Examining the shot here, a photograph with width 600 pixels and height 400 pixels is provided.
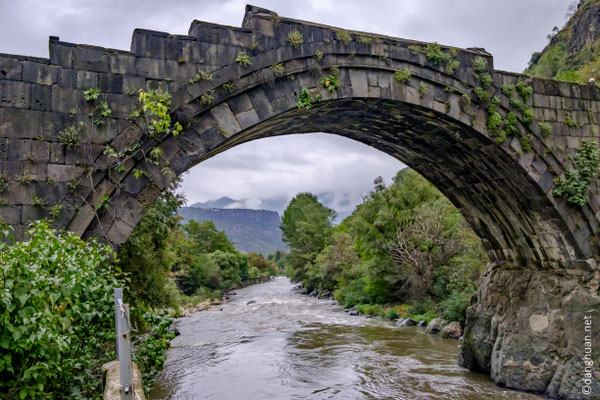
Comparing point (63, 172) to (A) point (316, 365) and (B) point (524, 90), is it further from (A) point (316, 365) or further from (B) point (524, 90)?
(A) point (316, 365)

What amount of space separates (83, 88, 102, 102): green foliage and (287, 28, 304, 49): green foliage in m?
2.81

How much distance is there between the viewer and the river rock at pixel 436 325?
16.7 meters

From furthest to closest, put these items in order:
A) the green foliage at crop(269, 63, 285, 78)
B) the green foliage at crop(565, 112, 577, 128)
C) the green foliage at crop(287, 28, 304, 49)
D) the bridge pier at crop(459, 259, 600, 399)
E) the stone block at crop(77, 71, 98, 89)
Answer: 1. the green foliage at crop(565, 112, 577, 128)
2. the bridge pier at crop(459, 259, 600, 399)
3. the green foliage at crop(287, 28, 304, 49)
4. the green foliage at crop(269, 63, 285, 78)
5. the stone block at crop(77, 71, 98, 89)

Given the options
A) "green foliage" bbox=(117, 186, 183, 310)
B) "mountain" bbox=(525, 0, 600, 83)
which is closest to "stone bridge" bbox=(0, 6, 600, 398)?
"green foliage" bbox=(117, 186, 183, 310)

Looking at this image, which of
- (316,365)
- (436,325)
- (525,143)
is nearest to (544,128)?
(525,143)

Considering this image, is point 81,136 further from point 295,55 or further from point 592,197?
point 592,197

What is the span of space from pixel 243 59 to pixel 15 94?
2912 millimetres

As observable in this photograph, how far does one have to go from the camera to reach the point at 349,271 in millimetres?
29562

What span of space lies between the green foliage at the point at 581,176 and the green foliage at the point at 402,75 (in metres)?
3.79

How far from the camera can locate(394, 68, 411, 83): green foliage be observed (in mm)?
7793

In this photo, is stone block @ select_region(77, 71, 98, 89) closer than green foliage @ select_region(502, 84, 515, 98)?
Yes

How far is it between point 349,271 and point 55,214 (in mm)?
24973

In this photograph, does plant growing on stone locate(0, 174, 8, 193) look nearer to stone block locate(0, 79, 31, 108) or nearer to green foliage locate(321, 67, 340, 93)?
stone block locate(0, 79, 31, 108)

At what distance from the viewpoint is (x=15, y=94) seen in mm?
5801
